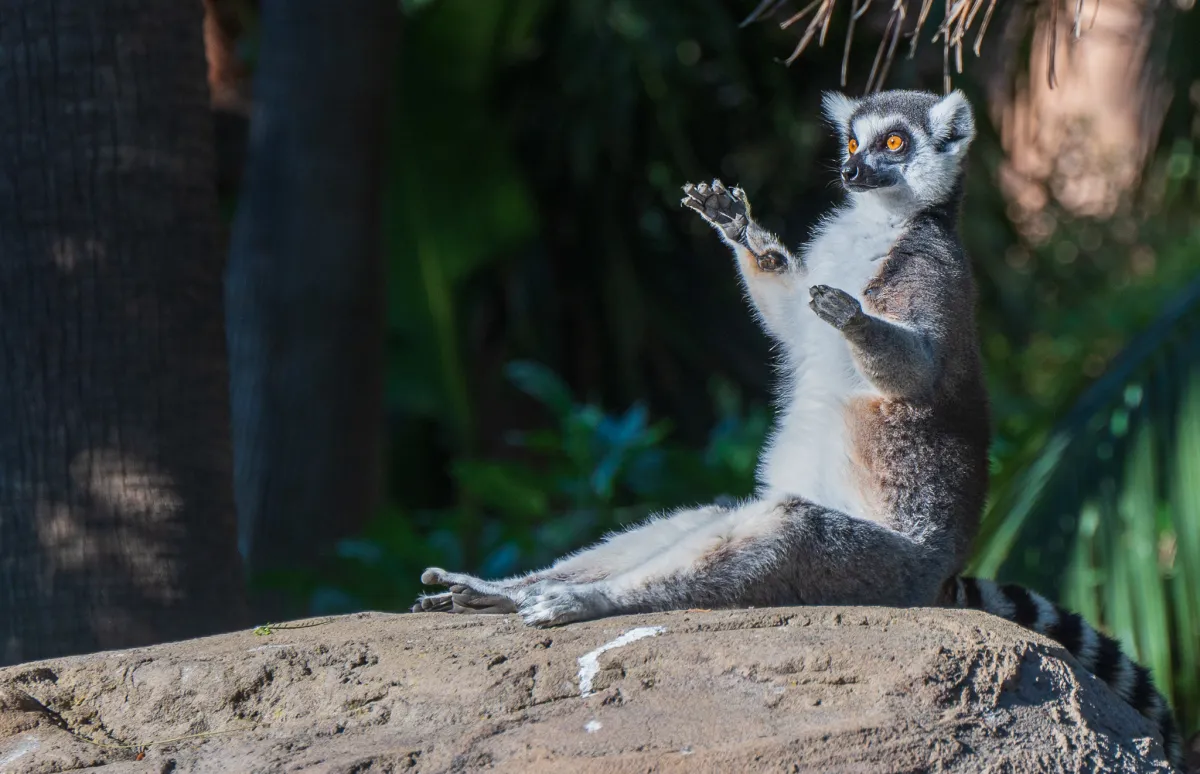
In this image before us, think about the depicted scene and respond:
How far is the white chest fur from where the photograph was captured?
337 centimetres

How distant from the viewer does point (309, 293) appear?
6.57 meters

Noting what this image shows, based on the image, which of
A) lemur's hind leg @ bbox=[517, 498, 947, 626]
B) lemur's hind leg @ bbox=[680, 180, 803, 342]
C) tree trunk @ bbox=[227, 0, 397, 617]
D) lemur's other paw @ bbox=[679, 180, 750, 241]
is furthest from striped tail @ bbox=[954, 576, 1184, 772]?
tree trunk @ bbox=[227, 0, 397, 617]

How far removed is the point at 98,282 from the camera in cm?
369

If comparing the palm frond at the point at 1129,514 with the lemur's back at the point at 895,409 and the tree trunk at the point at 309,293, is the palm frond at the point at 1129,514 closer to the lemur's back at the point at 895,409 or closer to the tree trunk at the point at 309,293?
the lemur's back at the point at 895,409

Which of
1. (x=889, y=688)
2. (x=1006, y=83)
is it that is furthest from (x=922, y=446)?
(x=1006, y=83)

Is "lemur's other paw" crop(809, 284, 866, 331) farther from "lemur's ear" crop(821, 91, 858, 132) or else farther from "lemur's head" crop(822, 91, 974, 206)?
"lemur's ear" crop(821, 91, 858, 132)

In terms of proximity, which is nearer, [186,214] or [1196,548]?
[186,214]

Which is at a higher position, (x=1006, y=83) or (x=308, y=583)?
(x=1006, y=83)

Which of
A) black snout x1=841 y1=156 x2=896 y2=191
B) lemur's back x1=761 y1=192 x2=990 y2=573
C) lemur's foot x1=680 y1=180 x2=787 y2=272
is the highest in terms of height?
black snout x1=841 y1=156 x2=896 y2=191

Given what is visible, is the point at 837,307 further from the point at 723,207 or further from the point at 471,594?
the point at 471,594

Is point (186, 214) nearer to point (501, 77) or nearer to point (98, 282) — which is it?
point (98, 282)

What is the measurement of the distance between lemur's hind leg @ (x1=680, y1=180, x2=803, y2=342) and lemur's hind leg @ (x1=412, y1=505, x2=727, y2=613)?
0.76 metres

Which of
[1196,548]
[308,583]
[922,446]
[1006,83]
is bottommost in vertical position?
[308,583]

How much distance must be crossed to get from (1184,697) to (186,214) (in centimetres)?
344
